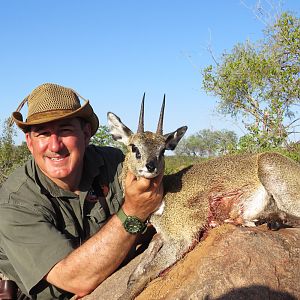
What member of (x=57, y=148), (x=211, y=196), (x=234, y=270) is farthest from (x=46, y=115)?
(x=234, y=270)

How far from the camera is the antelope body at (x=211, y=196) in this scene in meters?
5.44

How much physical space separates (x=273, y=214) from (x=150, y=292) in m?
1.75

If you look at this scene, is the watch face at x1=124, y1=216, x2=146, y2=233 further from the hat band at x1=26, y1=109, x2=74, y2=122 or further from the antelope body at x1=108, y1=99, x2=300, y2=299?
the hat band at x1=26, y1=109, x2=74, y2=122

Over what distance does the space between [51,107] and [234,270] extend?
2.61 metres

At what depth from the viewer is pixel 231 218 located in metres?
5.55

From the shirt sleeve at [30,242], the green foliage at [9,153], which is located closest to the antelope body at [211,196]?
the shirt sleeve at [30,242]

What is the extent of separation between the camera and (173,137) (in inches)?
238

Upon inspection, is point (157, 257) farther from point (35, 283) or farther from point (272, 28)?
point (272, 28)

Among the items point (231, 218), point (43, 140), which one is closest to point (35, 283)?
point (43, 140)

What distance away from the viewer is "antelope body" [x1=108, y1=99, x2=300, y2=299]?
17.8ft

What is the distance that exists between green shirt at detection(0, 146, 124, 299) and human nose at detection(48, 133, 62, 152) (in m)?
0.41

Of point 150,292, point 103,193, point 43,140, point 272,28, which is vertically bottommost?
point 150,292

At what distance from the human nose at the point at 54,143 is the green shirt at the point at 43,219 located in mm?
413

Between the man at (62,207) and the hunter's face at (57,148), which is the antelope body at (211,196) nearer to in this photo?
the man at (62,207)
